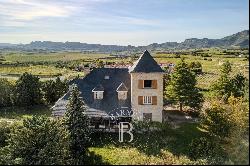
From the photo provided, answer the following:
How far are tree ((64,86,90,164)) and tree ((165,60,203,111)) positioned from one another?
15.5m

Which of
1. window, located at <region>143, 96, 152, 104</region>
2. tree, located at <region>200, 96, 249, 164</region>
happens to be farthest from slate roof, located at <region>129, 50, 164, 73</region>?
tree, located at <region>200, 96, 249, 164</region>

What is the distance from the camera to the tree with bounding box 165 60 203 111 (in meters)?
47.0

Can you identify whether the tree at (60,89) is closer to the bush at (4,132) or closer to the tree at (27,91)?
the tree at (27,91)

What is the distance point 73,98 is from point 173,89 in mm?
16745

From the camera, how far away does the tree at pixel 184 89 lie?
47.0m

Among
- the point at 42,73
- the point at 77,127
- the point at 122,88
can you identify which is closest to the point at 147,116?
the point at 122,88

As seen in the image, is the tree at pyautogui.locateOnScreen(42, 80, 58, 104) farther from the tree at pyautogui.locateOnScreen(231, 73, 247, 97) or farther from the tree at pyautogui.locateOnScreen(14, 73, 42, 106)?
the tree at pyautogui.locateOnScreen(231, 73, 247, 97)

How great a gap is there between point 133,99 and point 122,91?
1.60 metres

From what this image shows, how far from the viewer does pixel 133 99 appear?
4088 cm

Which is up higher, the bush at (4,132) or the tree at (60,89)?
Result: the tree at (60,89)

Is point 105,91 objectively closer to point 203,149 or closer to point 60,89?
point 203,149

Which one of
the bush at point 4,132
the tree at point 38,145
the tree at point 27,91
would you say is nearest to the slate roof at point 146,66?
the tree at point 38,145

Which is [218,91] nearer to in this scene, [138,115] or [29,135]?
[138,115]

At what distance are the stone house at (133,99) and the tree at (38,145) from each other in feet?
28.6
